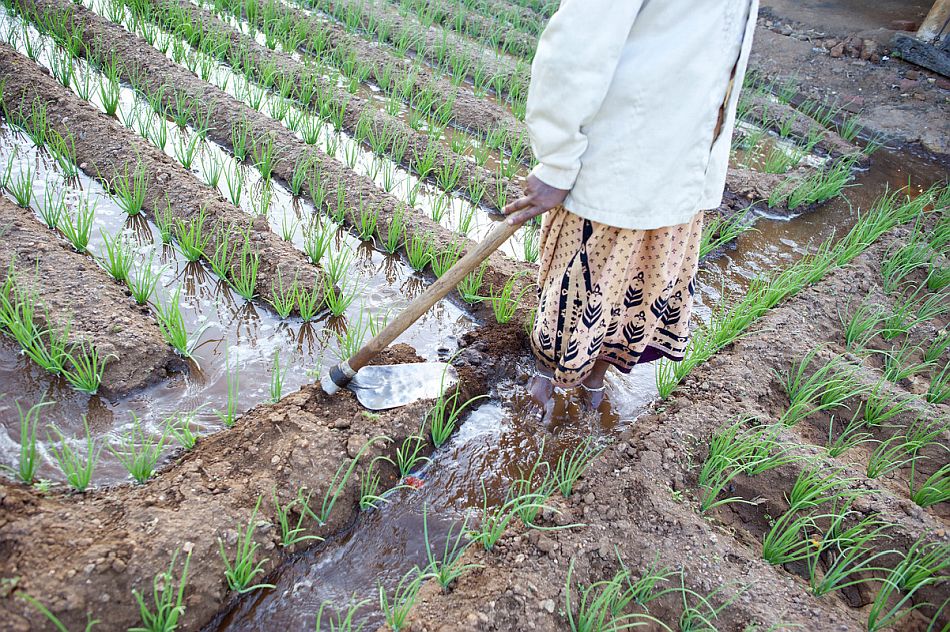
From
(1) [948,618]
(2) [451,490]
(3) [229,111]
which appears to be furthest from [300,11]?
(1) [948,618]

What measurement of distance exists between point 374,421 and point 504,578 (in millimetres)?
651

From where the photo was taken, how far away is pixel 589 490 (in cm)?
187

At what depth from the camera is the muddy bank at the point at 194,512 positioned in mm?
1327

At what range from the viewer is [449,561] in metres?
1.65

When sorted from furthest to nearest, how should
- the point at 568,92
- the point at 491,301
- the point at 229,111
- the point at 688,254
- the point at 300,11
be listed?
the point at 300,11
the point at 229,111
the point at 491,301
the point at 688,254
the point at 568,92

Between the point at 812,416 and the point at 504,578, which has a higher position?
the point at 812,416

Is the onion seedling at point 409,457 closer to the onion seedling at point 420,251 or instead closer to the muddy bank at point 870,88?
the onion seedling at point 420,251

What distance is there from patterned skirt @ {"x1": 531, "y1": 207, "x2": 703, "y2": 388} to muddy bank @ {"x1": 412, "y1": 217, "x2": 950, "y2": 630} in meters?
0.32

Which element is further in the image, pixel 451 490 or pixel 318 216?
pixel 318 216

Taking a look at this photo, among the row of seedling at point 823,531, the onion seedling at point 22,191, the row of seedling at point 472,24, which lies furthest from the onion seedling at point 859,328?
the onion seedling at point 22,191

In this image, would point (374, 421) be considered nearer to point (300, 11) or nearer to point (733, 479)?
point (733, 479)

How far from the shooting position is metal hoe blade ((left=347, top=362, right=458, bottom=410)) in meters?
1.99

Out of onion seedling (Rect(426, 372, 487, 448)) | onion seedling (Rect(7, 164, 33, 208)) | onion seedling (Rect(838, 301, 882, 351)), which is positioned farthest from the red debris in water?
onion seedling (Rect(7, 164, 33, 208))

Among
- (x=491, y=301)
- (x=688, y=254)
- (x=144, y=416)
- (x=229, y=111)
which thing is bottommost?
(x=144, y=416)
